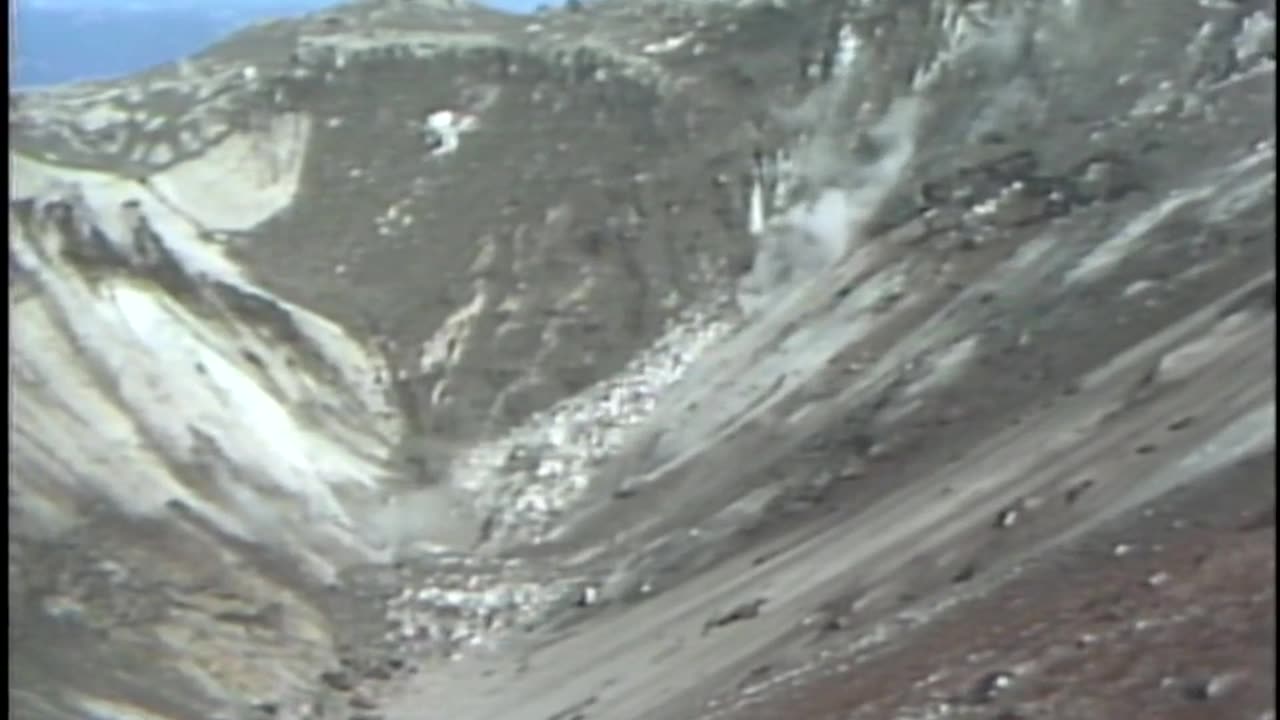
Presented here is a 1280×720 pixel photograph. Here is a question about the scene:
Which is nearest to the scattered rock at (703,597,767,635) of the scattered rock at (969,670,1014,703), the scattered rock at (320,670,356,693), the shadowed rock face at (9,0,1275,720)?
the shadowed rock face at (9,0,1275,720)

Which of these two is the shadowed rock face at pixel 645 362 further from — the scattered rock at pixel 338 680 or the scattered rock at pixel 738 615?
the scattered rock at pixel 338 680

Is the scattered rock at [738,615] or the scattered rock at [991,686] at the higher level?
the scattered rock at [738,615]

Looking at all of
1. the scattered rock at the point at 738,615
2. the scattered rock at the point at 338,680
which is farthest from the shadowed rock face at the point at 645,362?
the scattered rock at the point at 338,680

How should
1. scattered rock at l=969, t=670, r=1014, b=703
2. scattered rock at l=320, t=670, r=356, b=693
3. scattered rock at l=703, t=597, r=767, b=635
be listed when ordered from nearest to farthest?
scattered rock at l=969, t=670, r=1014, b=703 < scattered rock at l=703, t=597, r=767, b=635 < scattered rock at l=320, t=670, r=356, b=693

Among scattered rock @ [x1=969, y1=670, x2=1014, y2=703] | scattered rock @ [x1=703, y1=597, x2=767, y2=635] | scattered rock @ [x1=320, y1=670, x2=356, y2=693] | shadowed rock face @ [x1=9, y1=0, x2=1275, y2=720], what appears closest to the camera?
scattered rock @ [x1=969, y1=670, x2=1014, y2=703]

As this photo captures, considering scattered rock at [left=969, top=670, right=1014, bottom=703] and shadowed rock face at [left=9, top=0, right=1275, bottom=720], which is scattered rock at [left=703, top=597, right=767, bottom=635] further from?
scattered rock at [left=969, top=670, right=1014, bottom=703]

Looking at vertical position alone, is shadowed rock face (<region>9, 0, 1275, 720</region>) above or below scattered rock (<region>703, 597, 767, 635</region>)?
above

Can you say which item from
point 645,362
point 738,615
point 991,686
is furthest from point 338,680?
point 991,686

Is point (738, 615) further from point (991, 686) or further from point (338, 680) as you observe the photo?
point (991, 686)

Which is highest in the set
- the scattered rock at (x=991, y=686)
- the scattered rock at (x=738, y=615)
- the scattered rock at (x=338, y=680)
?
the scattered rock at (x=338, y=680)
